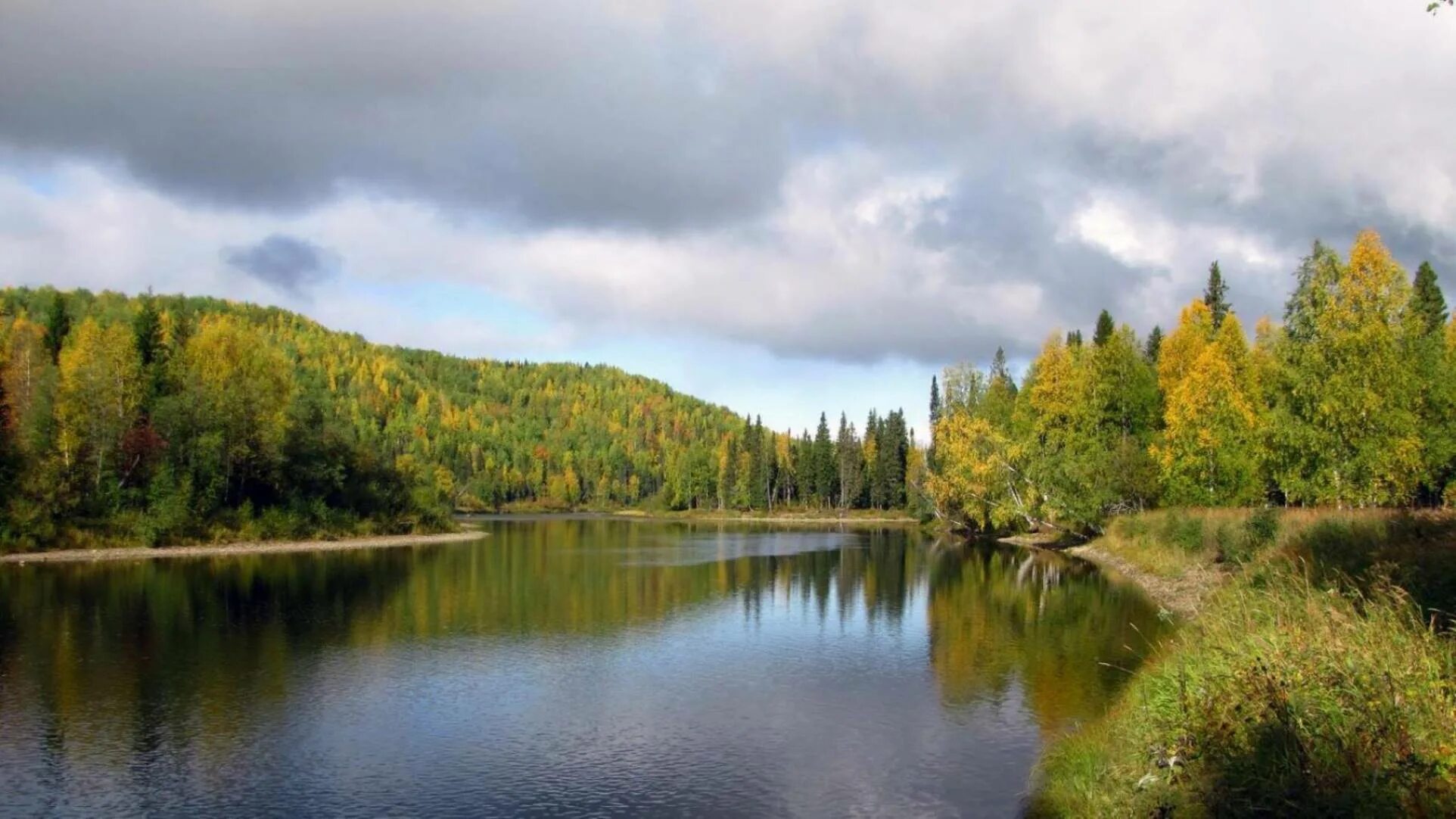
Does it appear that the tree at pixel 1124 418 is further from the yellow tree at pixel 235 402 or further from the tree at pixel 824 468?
the tree at pixel 824 468

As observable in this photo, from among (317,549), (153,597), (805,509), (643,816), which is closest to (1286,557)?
(643,816)

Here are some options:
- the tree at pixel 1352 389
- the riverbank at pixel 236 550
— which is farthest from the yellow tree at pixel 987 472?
the riverbank at pixel 236 550

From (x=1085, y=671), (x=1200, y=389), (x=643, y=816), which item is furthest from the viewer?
(x=1200, y=389)

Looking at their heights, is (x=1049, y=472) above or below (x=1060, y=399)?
below

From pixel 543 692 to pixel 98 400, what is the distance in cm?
5640

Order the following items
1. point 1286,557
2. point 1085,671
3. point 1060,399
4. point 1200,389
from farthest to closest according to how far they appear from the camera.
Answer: point 1060,399
point 1200,389
point 1085,671
point 1286,557

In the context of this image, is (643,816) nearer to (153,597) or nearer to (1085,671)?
(1085,671)

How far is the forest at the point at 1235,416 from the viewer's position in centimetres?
3809

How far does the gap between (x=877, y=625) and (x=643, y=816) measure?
2207 centimetres

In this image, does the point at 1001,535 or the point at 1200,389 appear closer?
the point at 1200,389

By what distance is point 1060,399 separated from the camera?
70812 millimetres

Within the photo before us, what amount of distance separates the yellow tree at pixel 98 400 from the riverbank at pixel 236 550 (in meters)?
6.39

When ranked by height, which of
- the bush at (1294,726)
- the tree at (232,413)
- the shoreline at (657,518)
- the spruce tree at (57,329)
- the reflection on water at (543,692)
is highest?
the spruce tree at (57,329)

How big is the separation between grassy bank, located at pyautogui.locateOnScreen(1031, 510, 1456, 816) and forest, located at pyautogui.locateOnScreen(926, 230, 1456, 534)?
21.5 meters
